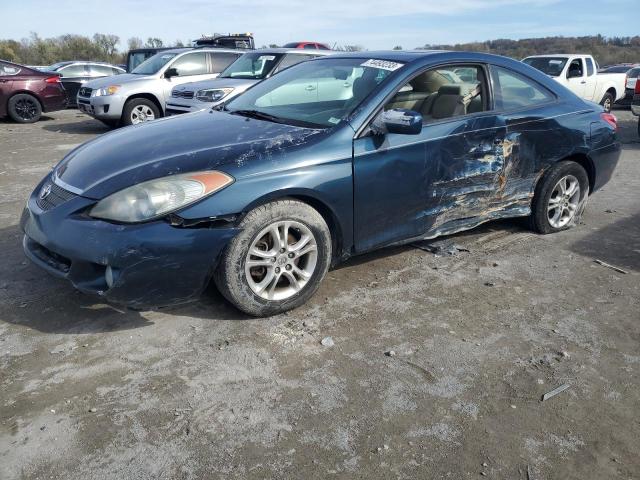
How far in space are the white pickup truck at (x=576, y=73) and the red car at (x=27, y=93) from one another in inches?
468

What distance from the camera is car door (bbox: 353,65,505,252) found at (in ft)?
12.0

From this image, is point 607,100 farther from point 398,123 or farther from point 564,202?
point 398,123

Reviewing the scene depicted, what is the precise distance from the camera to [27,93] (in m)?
13.2

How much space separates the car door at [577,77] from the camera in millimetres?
14836

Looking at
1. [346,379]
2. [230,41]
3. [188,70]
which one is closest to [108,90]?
[188,70]

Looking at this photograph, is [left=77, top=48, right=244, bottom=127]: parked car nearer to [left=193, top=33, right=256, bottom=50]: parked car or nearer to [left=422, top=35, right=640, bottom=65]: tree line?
[left=193, top=33, right=256, bottom=50]: parked car

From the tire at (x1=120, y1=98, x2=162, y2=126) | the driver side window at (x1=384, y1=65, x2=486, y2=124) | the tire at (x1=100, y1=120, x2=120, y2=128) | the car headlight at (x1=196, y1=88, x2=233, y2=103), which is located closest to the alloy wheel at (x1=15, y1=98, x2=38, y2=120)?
the tire at (x1=100, y1=120, x2=120, y2=128)

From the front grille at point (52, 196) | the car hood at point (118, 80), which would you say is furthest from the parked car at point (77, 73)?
the front grille at point (52, 196)

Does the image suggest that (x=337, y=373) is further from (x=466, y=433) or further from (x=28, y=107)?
(x=28, y=107)

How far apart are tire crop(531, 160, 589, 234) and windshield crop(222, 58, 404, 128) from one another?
1.78 m

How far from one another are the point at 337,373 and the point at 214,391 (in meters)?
0.63

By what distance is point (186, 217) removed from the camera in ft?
9.92

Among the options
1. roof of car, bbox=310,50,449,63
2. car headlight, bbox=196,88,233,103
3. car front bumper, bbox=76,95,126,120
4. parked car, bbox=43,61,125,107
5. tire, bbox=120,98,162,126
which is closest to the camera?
roof of car, bbox=310,50,449,63

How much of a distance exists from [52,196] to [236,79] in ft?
22.3
